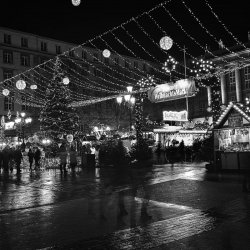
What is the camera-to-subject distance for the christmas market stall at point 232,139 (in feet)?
50.0

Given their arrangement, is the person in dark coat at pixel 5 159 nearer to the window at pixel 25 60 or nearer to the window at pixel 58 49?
the window at pixel 25 60

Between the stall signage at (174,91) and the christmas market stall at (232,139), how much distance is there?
2.18 m

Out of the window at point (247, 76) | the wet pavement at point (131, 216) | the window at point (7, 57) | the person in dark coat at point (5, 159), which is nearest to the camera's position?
the wet pavement at point (131, 216)

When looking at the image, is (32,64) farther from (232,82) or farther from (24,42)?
(232,82)

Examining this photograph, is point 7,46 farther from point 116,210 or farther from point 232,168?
point 116,210

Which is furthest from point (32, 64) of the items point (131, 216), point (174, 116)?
point (131, 216)

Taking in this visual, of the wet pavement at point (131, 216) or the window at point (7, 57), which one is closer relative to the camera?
the wet pavement at point (131, 216)

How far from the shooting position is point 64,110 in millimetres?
35875

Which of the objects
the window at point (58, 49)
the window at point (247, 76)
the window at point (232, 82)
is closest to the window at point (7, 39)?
the window at point (58, 49)

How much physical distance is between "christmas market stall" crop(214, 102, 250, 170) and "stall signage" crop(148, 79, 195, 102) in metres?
2.18

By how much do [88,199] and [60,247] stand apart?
189 inches

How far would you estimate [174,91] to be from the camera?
16219 mm

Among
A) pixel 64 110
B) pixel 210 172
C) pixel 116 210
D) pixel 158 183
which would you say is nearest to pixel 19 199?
pixel 116 210

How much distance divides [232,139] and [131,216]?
373 inches
